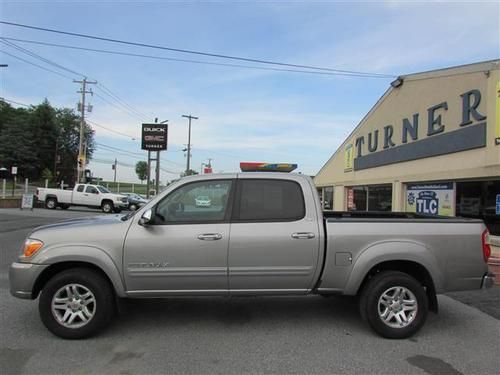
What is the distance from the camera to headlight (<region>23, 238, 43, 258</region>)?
4906 mm

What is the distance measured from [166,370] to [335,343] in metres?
1.84

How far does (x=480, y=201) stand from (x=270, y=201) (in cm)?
827

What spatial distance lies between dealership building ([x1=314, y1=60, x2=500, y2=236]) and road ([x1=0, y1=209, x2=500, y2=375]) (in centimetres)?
590

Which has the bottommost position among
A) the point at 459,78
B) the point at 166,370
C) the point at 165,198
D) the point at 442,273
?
the point at 166,370

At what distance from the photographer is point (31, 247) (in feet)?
16.2

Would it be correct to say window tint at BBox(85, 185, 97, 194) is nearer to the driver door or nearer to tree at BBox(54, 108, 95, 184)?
the driver door

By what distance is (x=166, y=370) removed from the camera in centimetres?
408

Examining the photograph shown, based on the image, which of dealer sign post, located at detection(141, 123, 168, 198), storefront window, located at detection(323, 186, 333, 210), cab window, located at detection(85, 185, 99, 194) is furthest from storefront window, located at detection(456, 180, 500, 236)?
dealer sign post, located at detection(141, 123, 168, 198)

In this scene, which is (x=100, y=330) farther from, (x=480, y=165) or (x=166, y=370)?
(x=480, y=165)

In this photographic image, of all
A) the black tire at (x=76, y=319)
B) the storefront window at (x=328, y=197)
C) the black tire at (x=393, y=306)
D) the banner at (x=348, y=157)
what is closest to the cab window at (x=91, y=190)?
the storefront window at (x=328, y=197)

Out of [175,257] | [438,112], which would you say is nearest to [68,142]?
[438,112]

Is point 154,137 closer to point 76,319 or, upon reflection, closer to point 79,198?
point 79,198

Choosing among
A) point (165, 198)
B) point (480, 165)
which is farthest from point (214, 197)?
point (480, 165)

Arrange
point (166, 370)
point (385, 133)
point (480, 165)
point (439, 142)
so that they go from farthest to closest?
point (385, 133), point (439, 142), point (480, 165), point (166, 370)
